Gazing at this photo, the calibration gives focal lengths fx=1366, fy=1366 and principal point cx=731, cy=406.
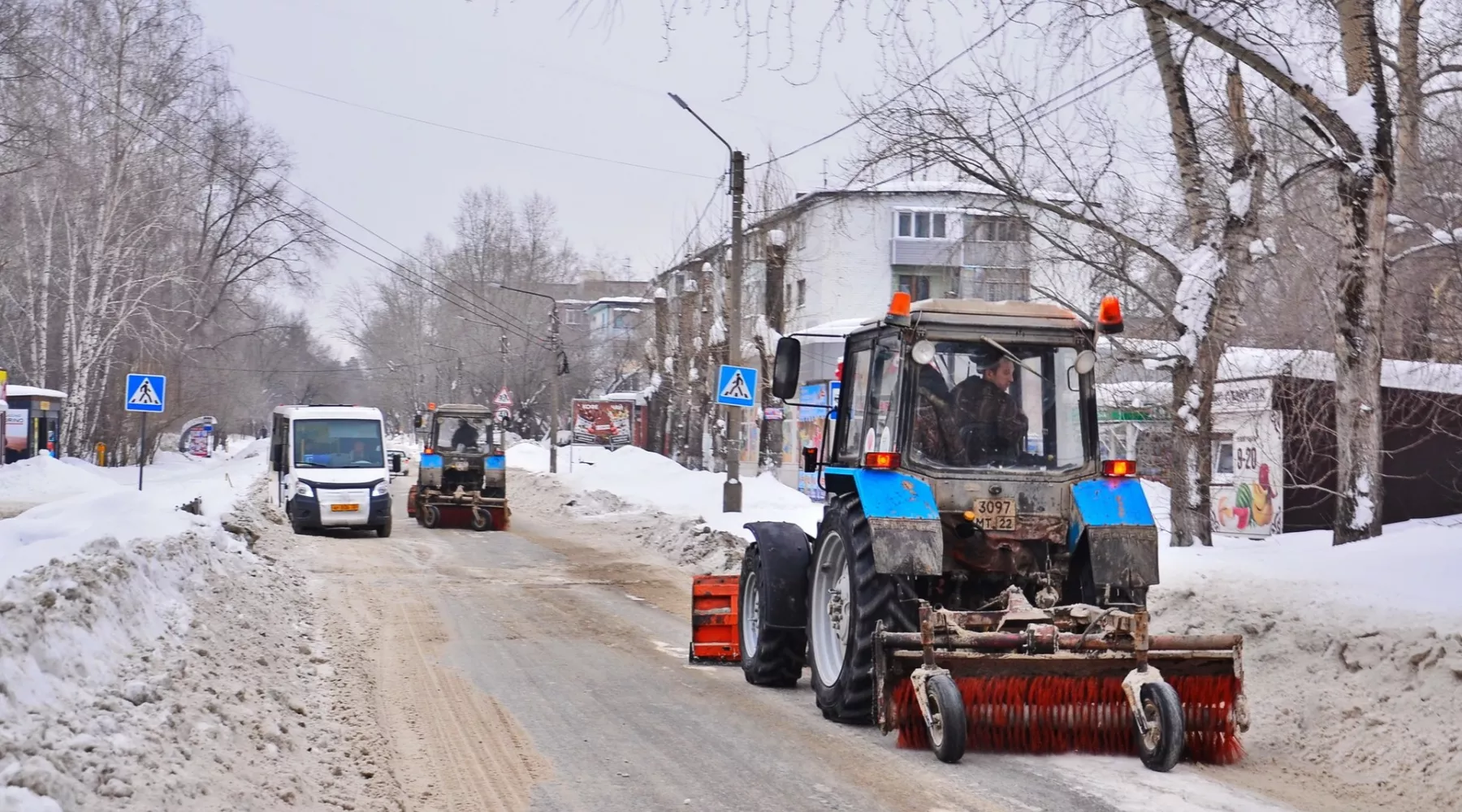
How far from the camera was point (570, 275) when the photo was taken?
3223 inches

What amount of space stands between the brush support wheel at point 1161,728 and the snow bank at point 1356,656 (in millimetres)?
727

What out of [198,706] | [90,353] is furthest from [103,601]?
[90,353]

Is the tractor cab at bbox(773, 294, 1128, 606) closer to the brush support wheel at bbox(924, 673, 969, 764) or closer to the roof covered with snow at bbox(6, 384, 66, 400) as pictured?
the brush support wheel at bbox(924, 673, 969, 764)

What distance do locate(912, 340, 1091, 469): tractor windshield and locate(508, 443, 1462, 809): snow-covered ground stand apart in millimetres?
1754

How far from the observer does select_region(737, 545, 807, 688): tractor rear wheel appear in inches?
358

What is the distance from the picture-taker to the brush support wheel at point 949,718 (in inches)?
261

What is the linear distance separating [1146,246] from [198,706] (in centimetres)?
1155

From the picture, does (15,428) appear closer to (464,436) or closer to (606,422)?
(464,436)

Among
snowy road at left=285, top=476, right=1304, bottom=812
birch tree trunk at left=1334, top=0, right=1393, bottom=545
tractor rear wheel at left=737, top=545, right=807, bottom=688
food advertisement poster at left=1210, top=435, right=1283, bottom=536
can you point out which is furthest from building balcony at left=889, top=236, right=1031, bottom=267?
tractor rear wheel at left=737, top=545, right=807, bottom=688

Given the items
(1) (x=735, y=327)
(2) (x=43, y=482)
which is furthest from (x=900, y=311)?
(2) (x=43, y=482)

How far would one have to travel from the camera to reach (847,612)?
8031 millimetres

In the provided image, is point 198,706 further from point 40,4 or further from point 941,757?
point 40,4

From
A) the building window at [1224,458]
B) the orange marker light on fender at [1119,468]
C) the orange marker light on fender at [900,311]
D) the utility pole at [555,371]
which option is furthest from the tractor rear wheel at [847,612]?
the utility pole at [555,371]

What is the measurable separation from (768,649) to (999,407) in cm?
233
